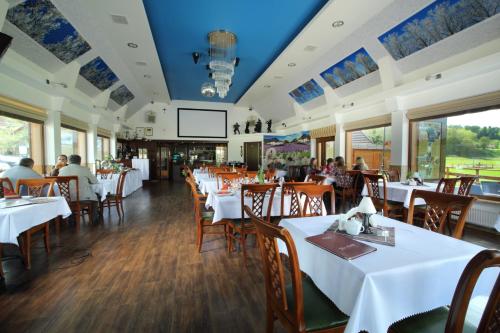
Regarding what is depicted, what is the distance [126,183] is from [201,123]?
21.9ft

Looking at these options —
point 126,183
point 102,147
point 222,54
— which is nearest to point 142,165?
point 102,147

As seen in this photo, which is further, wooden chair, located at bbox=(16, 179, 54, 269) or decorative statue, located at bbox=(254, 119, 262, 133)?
decorative statue, located at bbox=(254, 119, 262, 133)

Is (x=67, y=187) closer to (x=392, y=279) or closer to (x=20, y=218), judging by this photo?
(x=20, y=218)

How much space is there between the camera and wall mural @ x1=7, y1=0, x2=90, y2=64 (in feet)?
12.6

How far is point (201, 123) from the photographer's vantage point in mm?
13555

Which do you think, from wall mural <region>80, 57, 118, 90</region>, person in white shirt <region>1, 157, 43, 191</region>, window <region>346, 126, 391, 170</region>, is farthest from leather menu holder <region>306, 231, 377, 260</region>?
wall mural <region>80, 57, 118, 90</region>

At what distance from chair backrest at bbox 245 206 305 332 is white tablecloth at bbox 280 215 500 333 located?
19cm

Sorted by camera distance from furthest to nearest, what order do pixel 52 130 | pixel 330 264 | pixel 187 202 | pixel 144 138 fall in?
1. pixel 144 138
2. pixel 187 202
3. pixel 52 130
4. pixel 330 264

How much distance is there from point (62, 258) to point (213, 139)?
1100 centimetres

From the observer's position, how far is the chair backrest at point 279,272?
1.15 meters

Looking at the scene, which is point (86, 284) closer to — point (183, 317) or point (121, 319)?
point (121, 319)

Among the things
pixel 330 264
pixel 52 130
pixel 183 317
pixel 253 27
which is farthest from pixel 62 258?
pixel 253 27

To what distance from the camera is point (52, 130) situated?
5.93 meters

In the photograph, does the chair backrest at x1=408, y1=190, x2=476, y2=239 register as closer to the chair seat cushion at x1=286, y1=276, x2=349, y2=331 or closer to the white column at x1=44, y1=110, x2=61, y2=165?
the chair seat cushion at x1=286, y1=276, x2=349, y2=331
